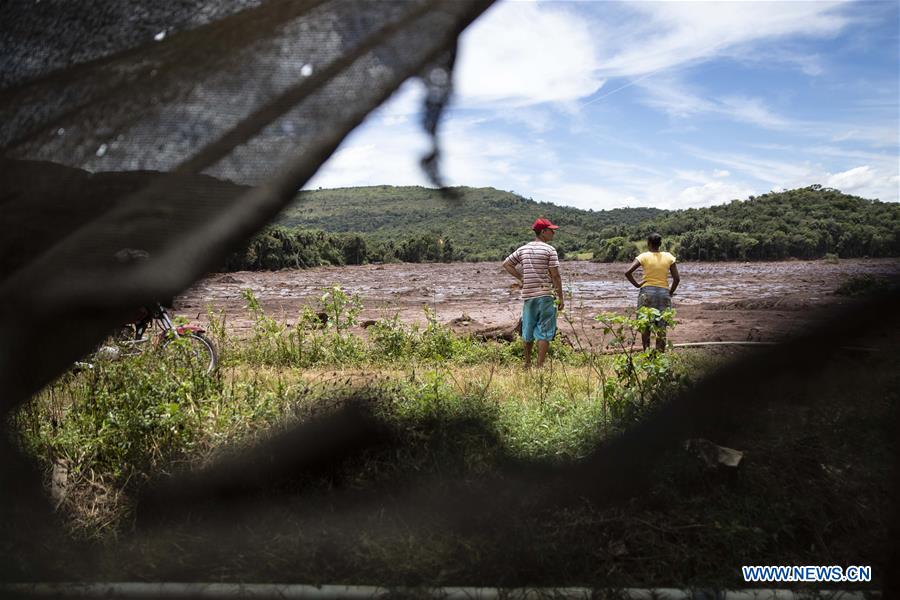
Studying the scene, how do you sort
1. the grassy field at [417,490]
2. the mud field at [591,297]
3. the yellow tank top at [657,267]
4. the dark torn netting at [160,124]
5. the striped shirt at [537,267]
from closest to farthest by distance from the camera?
the dark torn netting at [160,124]
the mud field at [591,297]
the grassy field at [417,490]
the striped shirt at [537,267]
the yellow tank top at [657,267]

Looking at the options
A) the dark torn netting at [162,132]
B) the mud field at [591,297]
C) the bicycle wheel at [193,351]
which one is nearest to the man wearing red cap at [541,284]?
the mud field at [591,297]

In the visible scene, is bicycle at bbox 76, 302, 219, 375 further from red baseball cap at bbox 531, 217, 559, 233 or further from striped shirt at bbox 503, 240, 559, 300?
red baseball cap at bbox 531, 217, 559, 233

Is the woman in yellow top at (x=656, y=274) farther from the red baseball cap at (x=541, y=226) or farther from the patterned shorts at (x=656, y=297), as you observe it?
the red baseball cap at (x=541, y=226)

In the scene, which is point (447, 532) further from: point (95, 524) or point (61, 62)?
point (61, 62)

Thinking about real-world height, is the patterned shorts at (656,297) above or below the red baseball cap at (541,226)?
below

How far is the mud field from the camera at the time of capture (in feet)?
5.24

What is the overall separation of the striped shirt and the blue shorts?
10cm

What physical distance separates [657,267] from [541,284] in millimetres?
1591

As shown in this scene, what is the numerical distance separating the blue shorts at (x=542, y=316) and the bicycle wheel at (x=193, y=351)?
3484 mm

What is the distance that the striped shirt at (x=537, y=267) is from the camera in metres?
7.38

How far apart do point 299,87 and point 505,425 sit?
335 centimetres

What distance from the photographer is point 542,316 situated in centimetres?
747

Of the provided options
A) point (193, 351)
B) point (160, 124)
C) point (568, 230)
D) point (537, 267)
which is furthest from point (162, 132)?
point (568, 230)

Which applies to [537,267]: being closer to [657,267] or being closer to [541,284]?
[541,284]
